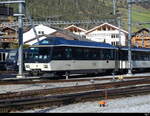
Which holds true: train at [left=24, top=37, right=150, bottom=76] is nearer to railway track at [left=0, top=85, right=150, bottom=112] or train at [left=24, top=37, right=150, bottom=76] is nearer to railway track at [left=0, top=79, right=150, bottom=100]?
railway track at [left=0, top=79, right=150, bottom=100]

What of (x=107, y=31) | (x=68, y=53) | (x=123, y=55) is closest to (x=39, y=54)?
(x=68, y=53)

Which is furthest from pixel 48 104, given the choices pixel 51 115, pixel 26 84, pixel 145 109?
pixel 26 84

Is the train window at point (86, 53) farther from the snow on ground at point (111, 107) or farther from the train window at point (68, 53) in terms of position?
the snow on ground at point (111, 107)

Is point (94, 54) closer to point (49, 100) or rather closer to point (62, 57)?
point (62, 57)

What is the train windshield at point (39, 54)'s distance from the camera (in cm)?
2649

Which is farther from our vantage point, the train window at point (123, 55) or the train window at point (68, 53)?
the train window at point (123, 55)

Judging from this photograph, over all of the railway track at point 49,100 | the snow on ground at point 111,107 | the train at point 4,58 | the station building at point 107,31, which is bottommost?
the snow on ground at point 111,107

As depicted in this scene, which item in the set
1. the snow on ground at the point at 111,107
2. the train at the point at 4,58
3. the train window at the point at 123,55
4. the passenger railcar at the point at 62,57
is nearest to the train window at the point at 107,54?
the passenger railcar at the point at 62,57

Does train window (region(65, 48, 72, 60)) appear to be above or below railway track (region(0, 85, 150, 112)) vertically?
above

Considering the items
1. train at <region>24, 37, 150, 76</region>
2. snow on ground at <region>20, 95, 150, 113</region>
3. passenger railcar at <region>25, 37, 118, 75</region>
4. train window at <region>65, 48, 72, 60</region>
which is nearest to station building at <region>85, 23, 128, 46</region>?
train at <region>24, 37, 150, 76</region>

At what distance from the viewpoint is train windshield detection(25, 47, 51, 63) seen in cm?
2649

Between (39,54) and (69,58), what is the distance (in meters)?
2.28

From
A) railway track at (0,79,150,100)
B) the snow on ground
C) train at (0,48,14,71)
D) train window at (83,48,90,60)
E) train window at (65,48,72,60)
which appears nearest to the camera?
the snow on ground

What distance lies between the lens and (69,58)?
27812 mm
